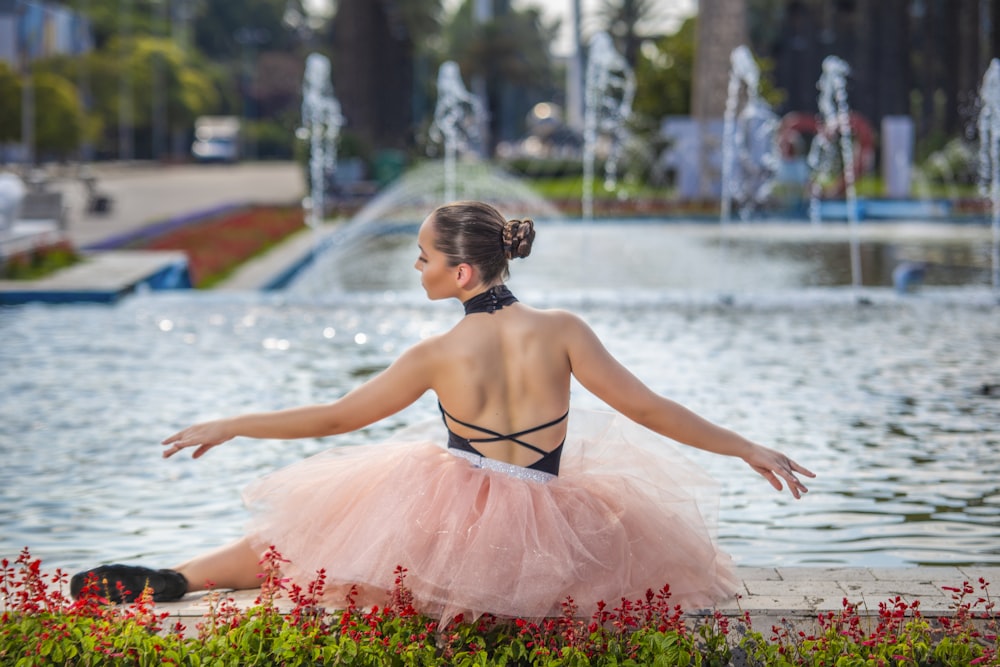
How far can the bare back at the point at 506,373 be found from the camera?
393cm

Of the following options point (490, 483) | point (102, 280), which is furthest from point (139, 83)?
point (490, 483)

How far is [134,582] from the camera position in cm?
428

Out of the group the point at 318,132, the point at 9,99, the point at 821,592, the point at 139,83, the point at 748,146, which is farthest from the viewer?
the point at 139,83

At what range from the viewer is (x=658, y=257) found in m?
18.2

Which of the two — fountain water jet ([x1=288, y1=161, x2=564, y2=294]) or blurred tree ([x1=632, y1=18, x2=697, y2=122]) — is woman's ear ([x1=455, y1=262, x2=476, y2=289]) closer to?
fountain water jet ([x1=288, y1=161, x2=564, y2=294])

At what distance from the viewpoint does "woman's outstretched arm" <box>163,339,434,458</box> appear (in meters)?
3.95

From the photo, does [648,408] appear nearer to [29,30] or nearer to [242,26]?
[29,30]

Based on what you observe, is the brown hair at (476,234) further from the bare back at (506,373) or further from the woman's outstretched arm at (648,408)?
the woman's outstretched arm at (648,408)

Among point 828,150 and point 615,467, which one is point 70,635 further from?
point 828,150

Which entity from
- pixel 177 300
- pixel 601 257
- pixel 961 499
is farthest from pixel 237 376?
pixel 601 257

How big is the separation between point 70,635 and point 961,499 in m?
3.89

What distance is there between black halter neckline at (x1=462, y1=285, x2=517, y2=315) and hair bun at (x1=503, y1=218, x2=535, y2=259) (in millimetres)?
148

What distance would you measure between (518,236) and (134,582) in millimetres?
1613

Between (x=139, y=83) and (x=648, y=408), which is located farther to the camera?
(x=139, y=83)
